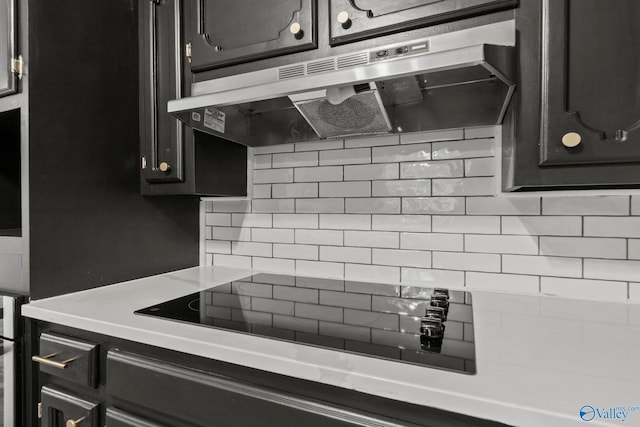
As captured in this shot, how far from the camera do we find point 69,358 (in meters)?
1.00

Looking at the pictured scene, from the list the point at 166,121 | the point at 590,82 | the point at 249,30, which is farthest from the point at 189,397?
the point at 590,82

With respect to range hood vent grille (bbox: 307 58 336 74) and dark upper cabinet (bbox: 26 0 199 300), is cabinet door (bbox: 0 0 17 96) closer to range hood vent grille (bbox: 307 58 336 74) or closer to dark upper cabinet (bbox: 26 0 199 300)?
dark upper cabinet (bbox: 26 0 199 300)

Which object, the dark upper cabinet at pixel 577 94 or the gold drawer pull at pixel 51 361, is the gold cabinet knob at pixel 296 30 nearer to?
the dark upper cabinet at pixel 577 94

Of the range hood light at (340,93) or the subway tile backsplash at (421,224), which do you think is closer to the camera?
the range hood light at (340,93)

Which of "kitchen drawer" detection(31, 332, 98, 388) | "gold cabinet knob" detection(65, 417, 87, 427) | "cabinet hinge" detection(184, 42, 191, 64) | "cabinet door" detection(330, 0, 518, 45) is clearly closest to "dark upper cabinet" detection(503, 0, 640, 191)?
"cabinet door" detection(330, 0, 518, 45)

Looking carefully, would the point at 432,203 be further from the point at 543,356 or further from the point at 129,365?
the point at 129,365

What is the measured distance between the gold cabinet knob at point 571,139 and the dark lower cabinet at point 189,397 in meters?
0.65

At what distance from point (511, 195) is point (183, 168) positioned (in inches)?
47.7

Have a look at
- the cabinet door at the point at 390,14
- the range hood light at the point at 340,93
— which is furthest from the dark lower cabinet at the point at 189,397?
the cabinet door at the point at 390,14

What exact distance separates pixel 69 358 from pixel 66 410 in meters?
0.17

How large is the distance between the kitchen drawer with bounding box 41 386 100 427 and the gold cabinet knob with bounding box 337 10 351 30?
1.31 meters

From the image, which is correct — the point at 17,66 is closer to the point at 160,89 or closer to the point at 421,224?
the point at 160,89

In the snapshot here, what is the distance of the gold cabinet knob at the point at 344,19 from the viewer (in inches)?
39.8

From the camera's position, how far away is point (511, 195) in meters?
1.17
